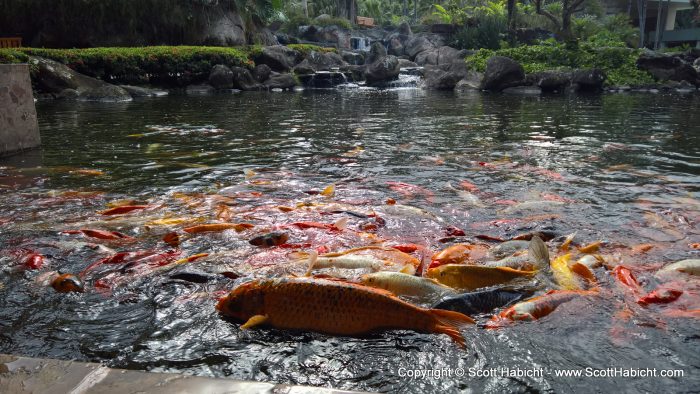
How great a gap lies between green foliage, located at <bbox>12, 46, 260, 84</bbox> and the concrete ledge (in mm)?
25204

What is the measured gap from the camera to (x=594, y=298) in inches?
147

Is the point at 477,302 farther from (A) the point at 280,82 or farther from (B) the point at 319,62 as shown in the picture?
(B) the point at 319,62

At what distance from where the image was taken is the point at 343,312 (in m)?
3.20

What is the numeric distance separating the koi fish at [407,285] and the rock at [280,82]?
2663cm

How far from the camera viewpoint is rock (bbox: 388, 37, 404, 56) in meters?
44.7

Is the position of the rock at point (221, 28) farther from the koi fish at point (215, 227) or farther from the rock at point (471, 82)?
the koi fish at point (215, 227)

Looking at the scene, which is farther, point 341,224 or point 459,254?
point 341,224

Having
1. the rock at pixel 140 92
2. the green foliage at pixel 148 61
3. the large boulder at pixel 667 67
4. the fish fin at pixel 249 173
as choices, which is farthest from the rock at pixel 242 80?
the large boulder at pixel 667 67

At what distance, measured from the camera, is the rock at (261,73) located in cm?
2958

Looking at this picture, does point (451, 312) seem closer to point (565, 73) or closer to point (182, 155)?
point (182, 155)

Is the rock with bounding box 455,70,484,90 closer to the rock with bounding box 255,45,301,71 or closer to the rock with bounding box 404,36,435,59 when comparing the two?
the rock with bounding box 255,45,301,71

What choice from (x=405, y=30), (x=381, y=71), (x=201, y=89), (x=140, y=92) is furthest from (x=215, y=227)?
(x=405, y=30)

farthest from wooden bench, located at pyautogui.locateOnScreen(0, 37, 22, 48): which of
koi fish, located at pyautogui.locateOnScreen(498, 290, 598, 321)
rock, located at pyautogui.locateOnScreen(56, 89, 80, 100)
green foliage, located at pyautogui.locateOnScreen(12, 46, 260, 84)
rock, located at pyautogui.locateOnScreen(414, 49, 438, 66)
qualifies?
koi fish, located at pyautogui.locateOnScreen(498, 290, 598, 321)

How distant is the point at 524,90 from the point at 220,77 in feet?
52.9
